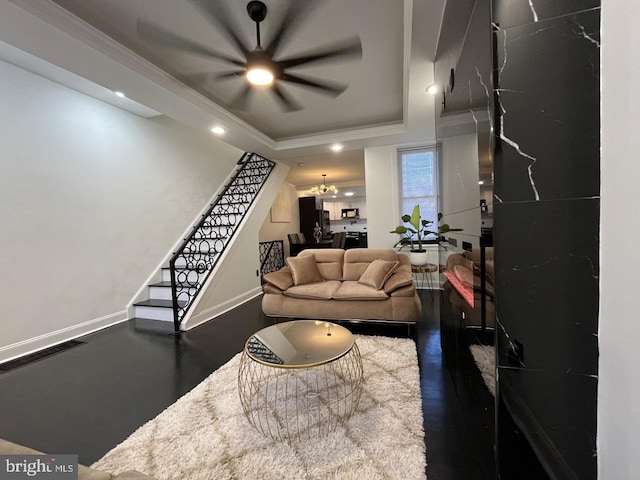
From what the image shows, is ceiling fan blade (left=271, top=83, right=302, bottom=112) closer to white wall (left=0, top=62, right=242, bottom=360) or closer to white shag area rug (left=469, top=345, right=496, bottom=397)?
white shag area rug (left=469, top=345, right=496, bottom=397)

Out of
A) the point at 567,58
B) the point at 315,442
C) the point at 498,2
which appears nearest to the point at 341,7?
the point at 498,2

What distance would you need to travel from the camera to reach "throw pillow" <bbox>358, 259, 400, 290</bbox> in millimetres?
3131

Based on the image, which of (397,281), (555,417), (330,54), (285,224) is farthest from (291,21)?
(285,224)

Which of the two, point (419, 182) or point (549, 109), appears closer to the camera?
point (549, 109)

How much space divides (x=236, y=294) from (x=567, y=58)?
4.35 metres

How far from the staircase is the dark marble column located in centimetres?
345

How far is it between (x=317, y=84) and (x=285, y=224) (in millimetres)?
5691

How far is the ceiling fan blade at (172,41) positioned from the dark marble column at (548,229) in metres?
1.80

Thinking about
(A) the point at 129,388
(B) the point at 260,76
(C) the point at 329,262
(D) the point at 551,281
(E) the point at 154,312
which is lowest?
(A) the point at 129,388

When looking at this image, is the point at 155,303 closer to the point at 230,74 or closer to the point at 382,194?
the point at 230,74

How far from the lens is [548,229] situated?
3.15ft

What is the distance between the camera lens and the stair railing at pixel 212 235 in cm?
362

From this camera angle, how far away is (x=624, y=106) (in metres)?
0.77

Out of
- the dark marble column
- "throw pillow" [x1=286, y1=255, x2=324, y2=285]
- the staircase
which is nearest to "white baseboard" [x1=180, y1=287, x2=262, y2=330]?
the staircase
